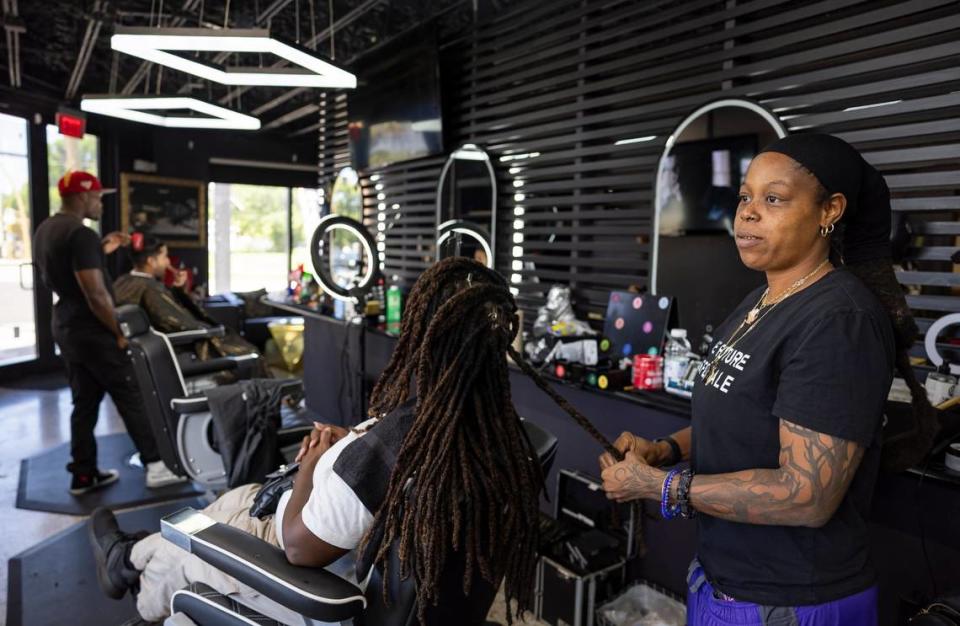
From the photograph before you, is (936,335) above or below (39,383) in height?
above

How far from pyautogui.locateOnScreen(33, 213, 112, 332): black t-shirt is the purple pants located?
337 cm

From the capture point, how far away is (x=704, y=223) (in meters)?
3.67

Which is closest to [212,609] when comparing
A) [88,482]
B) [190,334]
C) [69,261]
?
[190,334]

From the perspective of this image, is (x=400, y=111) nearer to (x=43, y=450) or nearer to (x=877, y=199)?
(x=43, y=450)

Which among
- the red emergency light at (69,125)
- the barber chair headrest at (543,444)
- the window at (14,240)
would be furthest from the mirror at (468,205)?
the window at (14,240)

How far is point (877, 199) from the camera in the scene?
1047mm

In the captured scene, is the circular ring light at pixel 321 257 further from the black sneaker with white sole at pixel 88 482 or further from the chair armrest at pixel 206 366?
the black sneaker with white sole at pixel 88 482

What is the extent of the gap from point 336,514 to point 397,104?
3887 millimetres

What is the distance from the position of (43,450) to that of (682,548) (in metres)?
3.96

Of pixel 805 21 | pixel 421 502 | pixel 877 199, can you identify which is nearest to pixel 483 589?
pixel 421 502

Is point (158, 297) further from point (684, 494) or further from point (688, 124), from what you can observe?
point (684, 494)

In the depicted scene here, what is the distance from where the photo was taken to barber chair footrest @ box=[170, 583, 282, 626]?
1310 millimetres

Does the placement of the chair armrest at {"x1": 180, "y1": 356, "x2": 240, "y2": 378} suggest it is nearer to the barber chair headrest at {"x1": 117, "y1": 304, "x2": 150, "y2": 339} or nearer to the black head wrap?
the barber chair headrest at {"x1": 117, "y1": 304, "x2": 150, "y2": 339}

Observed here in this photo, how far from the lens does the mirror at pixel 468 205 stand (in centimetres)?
348
